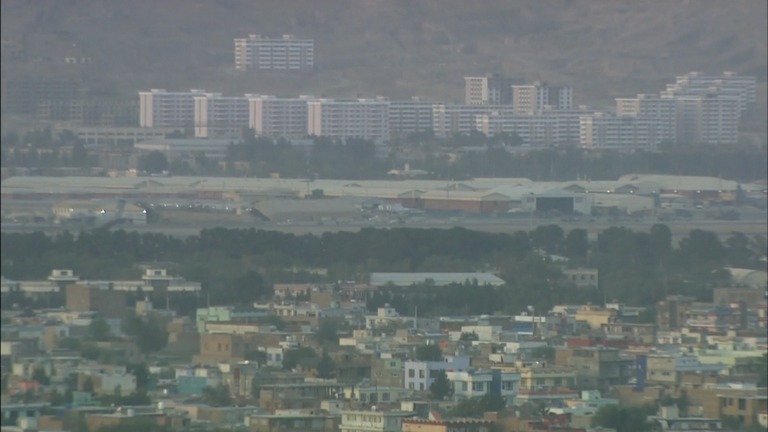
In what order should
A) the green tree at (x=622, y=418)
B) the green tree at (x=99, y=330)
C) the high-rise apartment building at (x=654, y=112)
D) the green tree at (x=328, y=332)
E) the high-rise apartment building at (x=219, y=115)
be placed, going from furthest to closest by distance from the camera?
1. the high-rise apartment building at (x=654, y=112)
2. the high-rise apartment building at (x=219, y=115)
3. the green tree at (x=328, y=332)
4. the green tree at (x=99, y=330)
5. the green tree at (x=622, y=418)

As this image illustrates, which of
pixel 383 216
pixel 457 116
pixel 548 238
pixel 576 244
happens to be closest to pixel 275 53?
pixel 457 116

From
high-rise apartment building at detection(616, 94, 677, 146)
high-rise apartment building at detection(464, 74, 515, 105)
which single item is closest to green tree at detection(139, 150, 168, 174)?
high-rise apartment building at detection(464, 74, 515, 105)

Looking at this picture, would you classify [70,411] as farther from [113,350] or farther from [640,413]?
[113,350]

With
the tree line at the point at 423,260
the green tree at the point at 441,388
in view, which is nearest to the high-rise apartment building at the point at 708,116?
the tree line at the point at 423,260

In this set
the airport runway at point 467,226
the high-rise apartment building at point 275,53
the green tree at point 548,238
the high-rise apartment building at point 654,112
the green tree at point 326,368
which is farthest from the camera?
the high-rise apartment building at point 275,53

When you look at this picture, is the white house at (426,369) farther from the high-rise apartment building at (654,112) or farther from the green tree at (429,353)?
the high-rise apartment building at (654,112)

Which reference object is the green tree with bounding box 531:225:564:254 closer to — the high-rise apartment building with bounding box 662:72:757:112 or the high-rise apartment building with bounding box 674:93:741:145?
the high-rise apartment building with bounding box 674:93:741:145
